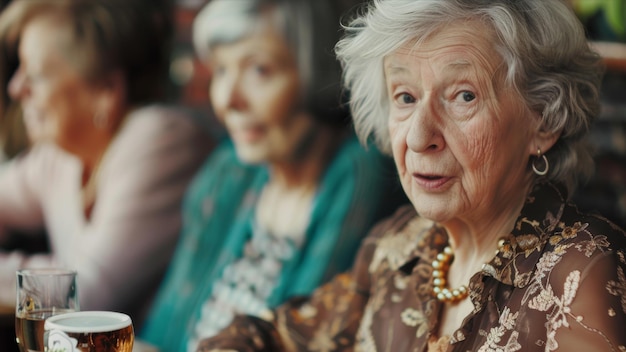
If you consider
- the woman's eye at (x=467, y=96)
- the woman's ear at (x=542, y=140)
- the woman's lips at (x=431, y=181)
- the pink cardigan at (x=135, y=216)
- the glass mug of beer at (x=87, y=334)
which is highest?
the woman's eye at (x=467, y=96)

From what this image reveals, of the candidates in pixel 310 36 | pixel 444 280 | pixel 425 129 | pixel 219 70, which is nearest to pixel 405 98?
pixel 425 129

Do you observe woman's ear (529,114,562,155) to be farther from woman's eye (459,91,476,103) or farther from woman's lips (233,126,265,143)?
woman's lips (233,126,265,143)

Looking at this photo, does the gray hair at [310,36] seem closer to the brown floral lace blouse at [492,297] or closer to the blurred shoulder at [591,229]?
the brown floral lace blouse at [492,297]

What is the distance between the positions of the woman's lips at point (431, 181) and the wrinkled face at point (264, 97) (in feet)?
3.62

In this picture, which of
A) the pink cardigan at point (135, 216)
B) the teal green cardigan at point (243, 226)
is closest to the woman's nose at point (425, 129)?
the teal green cardigan at point (243, 226)

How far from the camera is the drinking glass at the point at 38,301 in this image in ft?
4.97

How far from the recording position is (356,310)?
186cm

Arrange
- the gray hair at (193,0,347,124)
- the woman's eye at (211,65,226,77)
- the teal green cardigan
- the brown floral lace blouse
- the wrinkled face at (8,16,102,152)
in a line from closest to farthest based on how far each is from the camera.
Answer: the brown floral lace blouse → the teal green cardigan → the gray hair at (193,0,347,124) → the woman's eye at (211,65,226,77) → the wrinkled face at (8,16,102,152)

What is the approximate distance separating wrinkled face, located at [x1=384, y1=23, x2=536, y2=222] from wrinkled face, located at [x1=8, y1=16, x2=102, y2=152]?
6.52ft

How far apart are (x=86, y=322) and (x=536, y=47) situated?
0.85 m

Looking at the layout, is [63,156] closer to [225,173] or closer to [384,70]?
[225,173]

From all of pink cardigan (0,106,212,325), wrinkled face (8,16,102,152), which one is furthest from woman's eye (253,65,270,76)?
wrinkled face (8,16,102,152)

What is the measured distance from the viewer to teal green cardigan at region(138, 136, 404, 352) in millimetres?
2432

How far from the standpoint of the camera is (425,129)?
1498 mm
